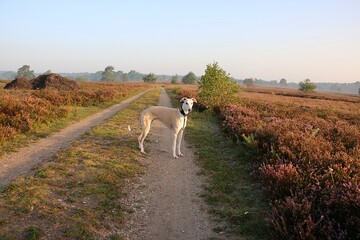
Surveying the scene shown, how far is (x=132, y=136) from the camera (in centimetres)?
1327

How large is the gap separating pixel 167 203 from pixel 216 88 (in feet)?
61.9

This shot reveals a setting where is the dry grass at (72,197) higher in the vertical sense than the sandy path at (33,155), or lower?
higher

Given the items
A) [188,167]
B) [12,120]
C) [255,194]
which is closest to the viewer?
[255,194]

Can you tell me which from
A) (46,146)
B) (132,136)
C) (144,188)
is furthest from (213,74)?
(144,188)

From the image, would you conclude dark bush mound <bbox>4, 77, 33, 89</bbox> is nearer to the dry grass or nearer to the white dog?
the dry grass

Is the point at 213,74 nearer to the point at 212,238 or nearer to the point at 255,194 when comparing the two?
the point at 255,194

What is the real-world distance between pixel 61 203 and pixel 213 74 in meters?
20.5

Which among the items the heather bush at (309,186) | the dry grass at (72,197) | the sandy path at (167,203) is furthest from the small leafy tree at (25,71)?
the heather bush at (309,186)

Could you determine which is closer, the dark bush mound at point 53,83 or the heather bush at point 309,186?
the heather bush at point 309,186

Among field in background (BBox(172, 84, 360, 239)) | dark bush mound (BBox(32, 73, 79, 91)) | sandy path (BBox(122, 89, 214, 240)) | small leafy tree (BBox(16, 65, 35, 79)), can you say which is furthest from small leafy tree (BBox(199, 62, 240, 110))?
small leafy tree (BBox(16, 65, 35, 79))

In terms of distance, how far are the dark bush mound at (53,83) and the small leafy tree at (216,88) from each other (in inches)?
867

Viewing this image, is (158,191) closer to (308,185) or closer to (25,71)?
(308,185)

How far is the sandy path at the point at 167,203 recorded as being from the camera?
555 cm

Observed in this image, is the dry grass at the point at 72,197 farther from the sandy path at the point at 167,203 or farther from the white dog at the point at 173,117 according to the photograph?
the white dog at the point at 173,117
